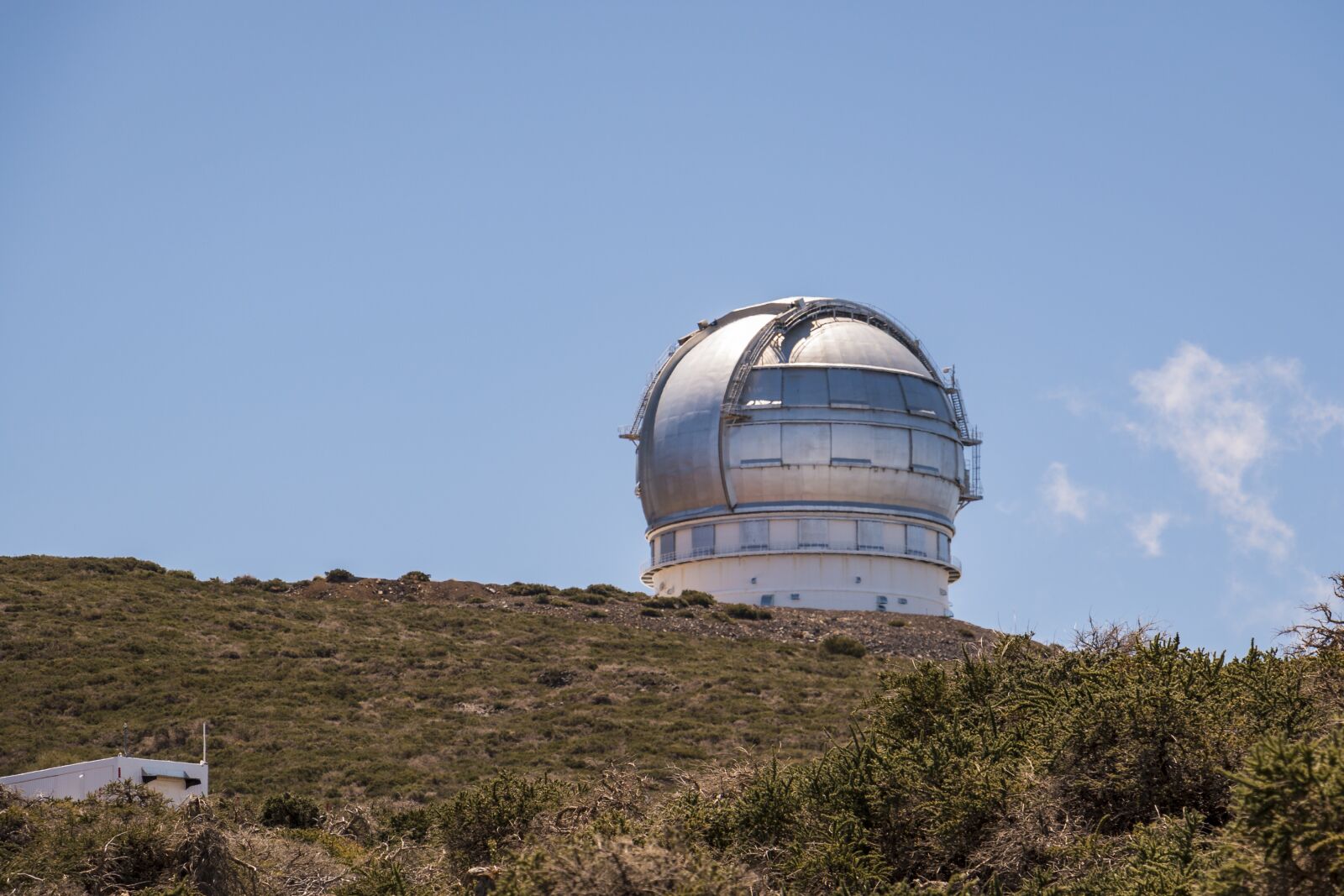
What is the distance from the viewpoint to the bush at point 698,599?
53969 mm

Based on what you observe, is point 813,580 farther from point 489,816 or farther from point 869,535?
point 489,816

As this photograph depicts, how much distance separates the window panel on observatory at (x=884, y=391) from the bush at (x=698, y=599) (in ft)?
28.5

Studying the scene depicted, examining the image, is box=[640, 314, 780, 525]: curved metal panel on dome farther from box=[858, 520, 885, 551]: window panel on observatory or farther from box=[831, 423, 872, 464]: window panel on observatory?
box=[858, 520, 885, 551]: window panel on observatory

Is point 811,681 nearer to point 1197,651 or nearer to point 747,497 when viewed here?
point 747,497

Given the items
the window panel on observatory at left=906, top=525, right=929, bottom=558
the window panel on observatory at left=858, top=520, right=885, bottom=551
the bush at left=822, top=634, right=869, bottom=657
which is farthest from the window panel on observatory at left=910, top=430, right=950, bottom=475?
the bush at left=822, top=634, right=869, bottom=657

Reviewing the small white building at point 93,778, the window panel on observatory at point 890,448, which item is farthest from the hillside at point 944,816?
the window panel on observatory at point 890,448

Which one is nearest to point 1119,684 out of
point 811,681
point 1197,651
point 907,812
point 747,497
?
point 1197,651

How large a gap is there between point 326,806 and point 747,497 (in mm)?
29198

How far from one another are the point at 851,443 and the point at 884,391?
247 centimetres

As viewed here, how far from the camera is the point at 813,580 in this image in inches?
2185

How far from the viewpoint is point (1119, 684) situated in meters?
13.4

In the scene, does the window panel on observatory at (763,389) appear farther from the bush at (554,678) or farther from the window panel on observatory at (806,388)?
the bush at (554,678)

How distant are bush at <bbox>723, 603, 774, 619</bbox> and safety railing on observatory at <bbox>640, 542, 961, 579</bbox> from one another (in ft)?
8.88

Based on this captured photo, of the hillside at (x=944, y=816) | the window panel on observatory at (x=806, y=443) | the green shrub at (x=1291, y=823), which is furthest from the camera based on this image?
the window panel on observatory at (x=806, y=443)
